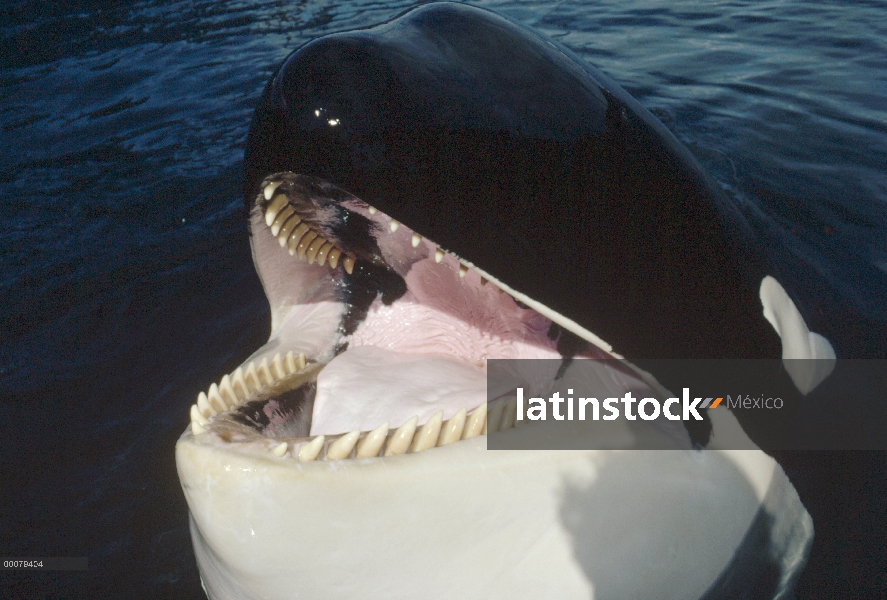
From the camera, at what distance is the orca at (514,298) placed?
1.78 metres

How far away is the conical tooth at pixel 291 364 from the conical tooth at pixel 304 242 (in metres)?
0.41

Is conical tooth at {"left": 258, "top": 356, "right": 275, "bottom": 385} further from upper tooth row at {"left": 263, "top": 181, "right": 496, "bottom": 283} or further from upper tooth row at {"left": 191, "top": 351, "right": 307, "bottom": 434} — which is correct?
upper tooth row at {"left": 263, "top": 181, "right": 496, "bottom": 283}

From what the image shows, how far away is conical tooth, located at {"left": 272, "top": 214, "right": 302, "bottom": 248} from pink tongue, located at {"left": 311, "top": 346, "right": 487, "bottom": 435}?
1.84ft

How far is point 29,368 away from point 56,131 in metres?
5.72

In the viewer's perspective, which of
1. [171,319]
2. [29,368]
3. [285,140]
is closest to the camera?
[285,140]

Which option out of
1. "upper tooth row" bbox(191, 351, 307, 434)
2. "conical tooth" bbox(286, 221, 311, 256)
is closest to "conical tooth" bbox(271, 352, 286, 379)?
"upper tooth row" bbox(191, 351, 307, 434)

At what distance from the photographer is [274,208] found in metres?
2.37

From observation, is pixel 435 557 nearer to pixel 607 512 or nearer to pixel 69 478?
pixel 607 512

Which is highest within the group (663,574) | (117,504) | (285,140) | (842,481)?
(285,140)

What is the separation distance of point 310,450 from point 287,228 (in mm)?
1012

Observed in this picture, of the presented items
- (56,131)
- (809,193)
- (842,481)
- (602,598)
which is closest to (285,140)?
(602,598)

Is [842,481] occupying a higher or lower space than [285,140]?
lower

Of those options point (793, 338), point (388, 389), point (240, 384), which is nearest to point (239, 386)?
point (240, 384)

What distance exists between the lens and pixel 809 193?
6.16m
